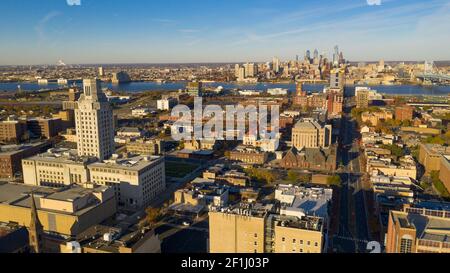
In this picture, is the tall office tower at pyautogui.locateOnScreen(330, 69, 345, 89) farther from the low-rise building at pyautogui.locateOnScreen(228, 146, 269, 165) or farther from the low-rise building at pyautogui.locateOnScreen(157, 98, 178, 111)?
the low-rise building at pyautogui.locateOnScreen(228, 146, 269, 165)

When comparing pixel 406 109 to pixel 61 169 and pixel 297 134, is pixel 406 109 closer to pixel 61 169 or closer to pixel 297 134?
pixel 297 134

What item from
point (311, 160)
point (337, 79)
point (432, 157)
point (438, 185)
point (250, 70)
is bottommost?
point (438, 185)

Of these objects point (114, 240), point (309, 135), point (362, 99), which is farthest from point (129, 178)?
point (362, 99)

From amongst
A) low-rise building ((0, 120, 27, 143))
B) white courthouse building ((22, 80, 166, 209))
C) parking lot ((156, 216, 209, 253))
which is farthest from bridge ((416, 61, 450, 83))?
parking lot ((156, 216, 209, 253))

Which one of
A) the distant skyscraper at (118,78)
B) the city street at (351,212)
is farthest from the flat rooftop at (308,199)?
the distant skyscraper at (118,78)

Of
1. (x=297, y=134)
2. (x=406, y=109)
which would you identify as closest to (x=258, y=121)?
(x=297, y=134)

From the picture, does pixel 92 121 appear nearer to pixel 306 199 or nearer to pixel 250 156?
pixel 250 156

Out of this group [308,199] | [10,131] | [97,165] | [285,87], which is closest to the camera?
[308,199]
